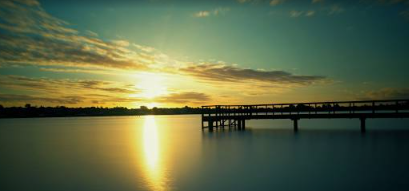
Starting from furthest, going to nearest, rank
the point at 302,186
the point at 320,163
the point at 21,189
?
the point at 320,163
the point at 21,189
the point at 302,186

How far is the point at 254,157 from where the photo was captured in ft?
63.4

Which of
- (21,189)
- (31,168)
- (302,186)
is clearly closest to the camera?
(302,186)

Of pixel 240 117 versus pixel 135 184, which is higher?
pixel 240 117

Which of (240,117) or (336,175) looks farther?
(240,117)

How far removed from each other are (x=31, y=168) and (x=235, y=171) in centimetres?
1250

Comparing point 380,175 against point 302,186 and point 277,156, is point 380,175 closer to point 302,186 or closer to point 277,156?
point 302,186

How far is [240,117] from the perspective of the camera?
3634 cm

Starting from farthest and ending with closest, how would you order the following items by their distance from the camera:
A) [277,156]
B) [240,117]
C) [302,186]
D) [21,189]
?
[240,117] → [277,156] → [21,189] → [302,186]

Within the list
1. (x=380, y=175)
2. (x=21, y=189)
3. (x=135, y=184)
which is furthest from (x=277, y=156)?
(x=21, y=189)

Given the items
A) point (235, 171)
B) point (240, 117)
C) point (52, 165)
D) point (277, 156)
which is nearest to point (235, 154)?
point (277, 156)

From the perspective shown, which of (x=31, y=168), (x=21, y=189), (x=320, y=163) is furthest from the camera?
(x=31, y=168)

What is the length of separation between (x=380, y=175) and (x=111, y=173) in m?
13.0

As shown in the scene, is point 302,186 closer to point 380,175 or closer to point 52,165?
point 380,175

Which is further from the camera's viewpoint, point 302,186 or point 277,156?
point 277,156
